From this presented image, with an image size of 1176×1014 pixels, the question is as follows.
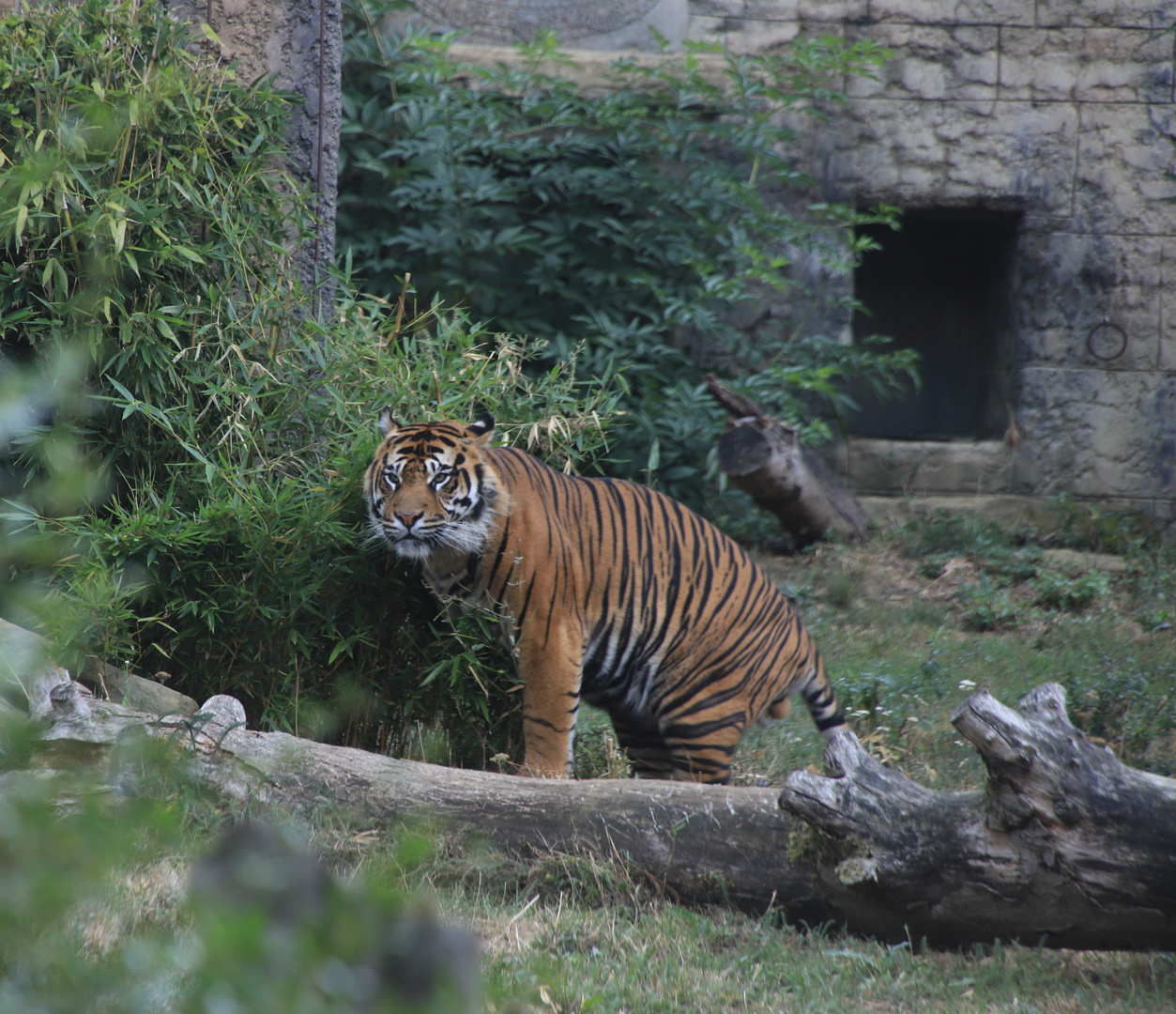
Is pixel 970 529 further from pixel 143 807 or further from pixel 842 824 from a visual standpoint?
pixel 143 807

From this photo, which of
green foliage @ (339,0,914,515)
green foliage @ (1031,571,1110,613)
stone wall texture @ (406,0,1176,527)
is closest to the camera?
green foliage @ (1031,571,1110,613)

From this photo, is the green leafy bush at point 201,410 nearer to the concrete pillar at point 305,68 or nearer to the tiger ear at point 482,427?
the concrete pillar at point 305,68

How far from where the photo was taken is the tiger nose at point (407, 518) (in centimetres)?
348

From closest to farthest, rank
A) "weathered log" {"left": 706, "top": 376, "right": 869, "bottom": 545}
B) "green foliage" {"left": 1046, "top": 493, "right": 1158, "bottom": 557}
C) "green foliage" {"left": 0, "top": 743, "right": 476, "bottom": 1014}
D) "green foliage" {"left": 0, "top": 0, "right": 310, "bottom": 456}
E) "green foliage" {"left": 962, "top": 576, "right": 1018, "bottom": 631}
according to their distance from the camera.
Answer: "green foliage" {"left": 0, "top": 743, "right": 476, "bottom": 1014}
"green foliage" {"left": 0, "top": 0, "right": 310, "bottom": 456}
"green foliage" {"left": 962, "top": 576, "right": 1018, "bottom": 631}
"weathered log" {"left": 706, "top": 376, "right": 869, "bottom": 545}
"green foliage" {"left": 1046, "top": 493, "right": 1158, "bottom": 557}

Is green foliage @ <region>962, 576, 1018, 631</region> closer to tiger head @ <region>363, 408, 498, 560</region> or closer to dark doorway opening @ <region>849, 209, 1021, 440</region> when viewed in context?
dark doorway opening @ <region>849, 209, 1021, 440</region>

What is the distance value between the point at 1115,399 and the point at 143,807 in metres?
9.00

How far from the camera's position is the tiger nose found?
137 inches

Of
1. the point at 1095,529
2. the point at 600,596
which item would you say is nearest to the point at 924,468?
the point at 1095,529

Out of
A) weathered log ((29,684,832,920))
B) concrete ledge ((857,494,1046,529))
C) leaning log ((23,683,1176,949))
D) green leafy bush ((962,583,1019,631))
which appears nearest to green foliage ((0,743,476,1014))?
leaning log ((23,683,1176,949))

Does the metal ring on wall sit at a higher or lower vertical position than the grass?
higher

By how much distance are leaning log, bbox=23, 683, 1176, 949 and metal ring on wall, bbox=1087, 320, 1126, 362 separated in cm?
682

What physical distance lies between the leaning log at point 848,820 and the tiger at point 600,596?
2.21ft

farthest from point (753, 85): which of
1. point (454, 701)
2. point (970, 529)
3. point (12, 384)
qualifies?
point (12, 384)

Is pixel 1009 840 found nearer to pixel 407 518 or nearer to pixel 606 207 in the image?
pixel 407 518
